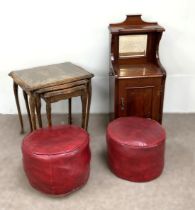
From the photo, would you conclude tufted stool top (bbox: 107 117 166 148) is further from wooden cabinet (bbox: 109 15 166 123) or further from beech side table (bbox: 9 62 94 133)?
beech side table (bbox: 9 62 94 133)

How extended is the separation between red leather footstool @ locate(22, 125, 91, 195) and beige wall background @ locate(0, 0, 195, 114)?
1.06m

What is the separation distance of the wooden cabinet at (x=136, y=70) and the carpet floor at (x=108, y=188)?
14.1 inches

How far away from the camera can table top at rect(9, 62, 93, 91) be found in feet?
7.04

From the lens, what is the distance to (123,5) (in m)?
2.59

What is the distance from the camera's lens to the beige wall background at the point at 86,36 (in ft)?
8.55

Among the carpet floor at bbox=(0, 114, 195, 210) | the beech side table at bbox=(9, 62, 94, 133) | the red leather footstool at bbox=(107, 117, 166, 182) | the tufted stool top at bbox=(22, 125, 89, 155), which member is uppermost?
the beech side table at bbox=(9, 62, 94, 133)

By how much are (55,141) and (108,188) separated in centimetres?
47

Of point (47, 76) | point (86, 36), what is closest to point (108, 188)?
point (47, 76)

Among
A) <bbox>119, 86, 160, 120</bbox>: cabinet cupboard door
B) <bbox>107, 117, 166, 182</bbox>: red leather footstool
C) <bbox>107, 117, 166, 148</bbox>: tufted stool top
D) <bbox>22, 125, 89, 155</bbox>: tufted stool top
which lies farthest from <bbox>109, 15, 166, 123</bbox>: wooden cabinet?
<bbox>22, 125, 89, 155</bbox>: tufted stool top

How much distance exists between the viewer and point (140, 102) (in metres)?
2.38

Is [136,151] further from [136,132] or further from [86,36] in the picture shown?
[86,36]

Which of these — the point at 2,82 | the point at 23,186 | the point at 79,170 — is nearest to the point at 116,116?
the point at 79,170

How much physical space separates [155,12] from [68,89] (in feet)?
3.53

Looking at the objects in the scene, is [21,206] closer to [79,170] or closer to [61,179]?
[61,179]
